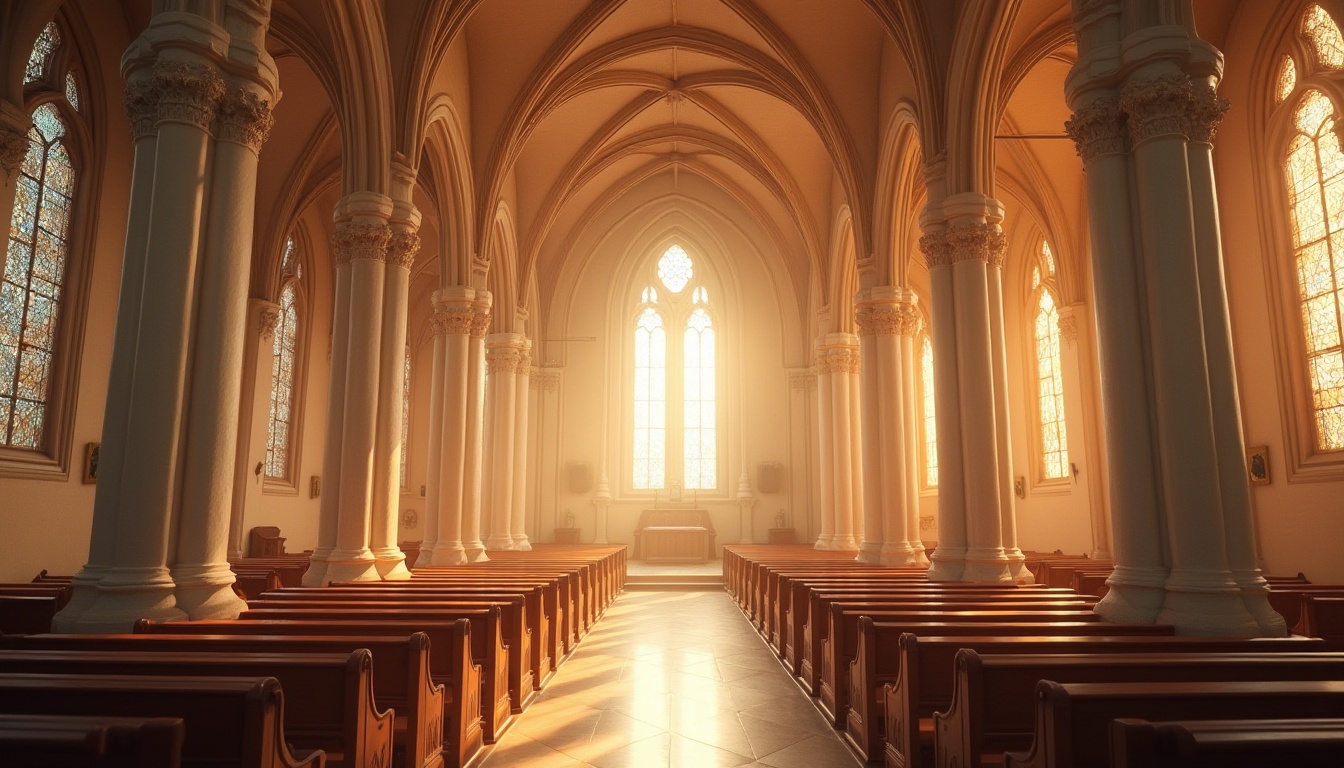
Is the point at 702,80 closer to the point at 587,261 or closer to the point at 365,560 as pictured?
the point at 587,261

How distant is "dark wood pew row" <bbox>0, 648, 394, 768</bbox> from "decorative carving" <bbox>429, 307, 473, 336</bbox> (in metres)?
11.8

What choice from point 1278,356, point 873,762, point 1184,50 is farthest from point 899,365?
point 873,762

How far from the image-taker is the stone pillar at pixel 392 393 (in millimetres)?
11109

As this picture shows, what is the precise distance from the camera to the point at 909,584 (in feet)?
30.1

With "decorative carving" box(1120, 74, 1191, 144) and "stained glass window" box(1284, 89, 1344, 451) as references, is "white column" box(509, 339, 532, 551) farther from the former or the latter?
"decorative carving" box(1120, 74, 1191, 144)

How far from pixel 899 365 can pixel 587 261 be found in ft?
47.0

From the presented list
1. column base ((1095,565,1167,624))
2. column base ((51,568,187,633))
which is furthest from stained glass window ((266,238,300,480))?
column base ((1095,565,1167,624))

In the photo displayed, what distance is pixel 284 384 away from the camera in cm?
2041

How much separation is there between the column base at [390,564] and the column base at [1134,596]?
26.7 ft

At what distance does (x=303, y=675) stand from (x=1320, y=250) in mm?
13691

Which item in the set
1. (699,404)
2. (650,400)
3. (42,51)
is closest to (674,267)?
(650,400)

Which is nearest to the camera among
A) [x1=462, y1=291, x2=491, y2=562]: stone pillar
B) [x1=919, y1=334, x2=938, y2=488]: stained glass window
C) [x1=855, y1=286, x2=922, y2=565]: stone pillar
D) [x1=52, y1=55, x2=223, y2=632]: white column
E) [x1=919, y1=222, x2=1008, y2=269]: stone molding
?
[x1=52, y1=55, x2=223, y2=632]: white column

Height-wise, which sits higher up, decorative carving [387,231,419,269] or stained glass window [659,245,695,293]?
stained glass window [659,245,695,293]

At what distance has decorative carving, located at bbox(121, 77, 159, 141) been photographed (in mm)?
6875
